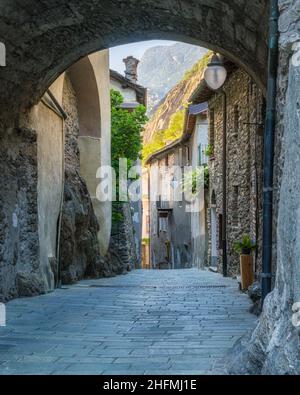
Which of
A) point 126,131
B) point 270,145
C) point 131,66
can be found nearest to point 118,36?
point 270,145

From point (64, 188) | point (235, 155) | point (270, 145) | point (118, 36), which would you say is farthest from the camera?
point (235, 155)

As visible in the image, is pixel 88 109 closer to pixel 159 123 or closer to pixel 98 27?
pixel 98 27

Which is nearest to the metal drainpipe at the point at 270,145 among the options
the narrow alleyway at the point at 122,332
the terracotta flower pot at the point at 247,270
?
the narrow alleyway at the point at 122,332

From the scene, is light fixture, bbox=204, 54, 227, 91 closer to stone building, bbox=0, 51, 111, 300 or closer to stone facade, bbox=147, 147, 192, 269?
stone building, bbox=0, 51, 111, 300

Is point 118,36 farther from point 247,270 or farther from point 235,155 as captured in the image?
point 235,155

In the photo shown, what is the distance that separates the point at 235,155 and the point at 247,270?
228 inches

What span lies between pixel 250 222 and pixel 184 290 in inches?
134

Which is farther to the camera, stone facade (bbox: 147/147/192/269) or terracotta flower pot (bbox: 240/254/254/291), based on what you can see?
stone facade (bbox: 147/147/192/269)

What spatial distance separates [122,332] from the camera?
6.35m

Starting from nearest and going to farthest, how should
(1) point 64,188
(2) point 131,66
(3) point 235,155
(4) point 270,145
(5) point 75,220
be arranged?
(4) point 270,145 < (1) point 64,188 < (5) point 75,220 < (3) point 235,155 < (2) point 131,66

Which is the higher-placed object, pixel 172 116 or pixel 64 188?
pixel 172 116

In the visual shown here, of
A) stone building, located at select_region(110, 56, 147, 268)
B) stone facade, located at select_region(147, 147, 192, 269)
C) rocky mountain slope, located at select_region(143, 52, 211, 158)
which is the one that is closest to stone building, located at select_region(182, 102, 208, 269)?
stone building, located at select_region(110, 56, 147, 268)

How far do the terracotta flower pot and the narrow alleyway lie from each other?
32cm

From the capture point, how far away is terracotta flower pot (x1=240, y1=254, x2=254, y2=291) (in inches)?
398
